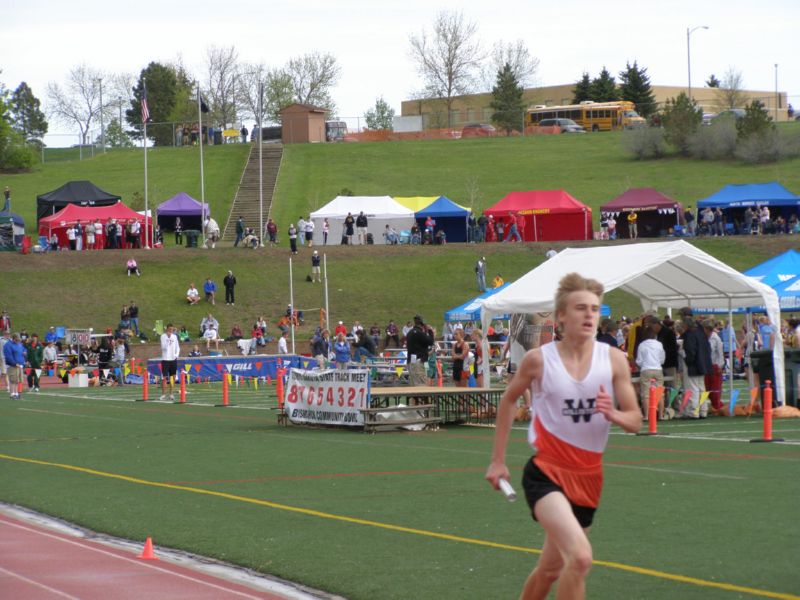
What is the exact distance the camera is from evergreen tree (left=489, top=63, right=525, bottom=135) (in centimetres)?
11544

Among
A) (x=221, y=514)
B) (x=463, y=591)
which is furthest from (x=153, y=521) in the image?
(x=463, y=591)

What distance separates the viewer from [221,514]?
39.2ft

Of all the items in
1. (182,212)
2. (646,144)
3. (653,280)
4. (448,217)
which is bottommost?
(653,280)

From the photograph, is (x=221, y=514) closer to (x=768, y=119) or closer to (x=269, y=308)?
(x=269, y=308)

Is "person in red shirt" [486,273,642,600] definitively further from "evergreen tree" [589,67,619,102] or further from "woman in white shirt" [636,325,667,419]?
"evergreen tree" [589,67,619,102]

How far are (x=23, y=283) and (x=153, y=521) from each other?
163ft

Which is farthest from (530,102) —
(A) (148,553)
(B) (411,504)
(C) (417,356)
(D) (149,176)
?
(A) (148,553)

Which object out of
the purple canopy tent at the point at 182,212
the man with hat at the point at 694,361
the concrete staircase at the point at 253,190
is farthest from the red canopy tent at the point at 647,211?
the man with hat at the point at 694,361

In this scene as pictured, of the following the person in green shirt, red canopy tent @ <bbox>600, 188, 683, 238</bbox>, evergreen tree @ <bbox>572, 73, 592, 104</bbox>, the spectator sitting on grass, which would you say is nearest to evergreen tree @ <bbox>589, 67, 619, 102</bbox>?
evergreen tree @ <bbox>572, 73, 592, 104</bbox>

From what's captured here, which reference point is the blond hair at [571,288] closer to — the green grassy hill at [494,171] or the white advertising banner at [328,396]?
the white advertising banner at [328,396]

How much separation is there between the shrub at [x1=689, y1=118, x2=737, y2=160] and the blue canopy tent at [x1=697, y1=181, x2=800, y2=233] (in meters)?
26.7

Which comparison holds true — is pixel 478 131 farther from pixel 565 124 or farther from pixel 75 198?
pixel 75 198

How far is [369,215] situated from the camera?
67750 mm

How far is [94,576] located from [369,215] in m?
59.2
